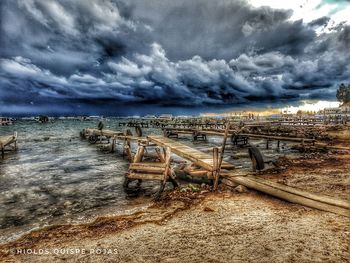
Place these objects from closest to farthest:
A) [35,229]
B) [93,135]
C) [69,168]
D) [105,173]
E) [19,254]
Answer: [19,254] → [35,229] → [105,173] → [69,168] → [93,135]

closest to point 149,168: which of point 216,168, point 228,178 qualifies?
point 216,168

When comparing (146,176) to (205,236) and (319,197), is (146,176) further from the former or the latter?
(319,197)

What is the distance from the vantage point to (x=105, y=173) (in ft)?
46.9

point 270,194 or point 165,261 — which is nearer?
point 165,261

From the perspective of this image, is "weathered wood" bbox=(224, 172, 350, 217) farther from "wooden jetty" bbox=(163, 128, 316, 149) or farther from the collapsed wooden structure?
"wooden jetty" bbox=(163, 128, 316, 149)

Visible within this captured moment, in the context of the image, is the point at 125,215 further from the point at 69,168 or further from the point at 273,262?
the point at 69,168

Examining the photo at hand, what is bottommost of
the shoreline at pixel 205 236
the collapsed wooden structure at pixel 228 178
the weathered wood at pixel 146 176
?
the shoreline at pixel 205 236

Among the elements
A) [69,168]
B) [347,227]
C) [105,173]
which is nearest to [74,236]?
[347,227]

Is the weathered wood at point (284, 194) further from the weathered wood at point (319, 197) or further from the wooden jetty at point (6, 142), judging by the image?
the wooden jetty at point (6, 142)

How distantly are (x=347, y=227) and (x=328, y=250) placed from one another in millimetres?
1209

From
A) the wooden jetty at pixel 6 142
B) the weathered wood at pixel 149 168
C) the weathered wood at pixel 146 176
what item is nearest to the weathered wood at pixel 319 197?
the weathered wood at pixel 146 176

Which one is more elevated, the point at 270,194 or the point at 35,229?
the point at 270,194

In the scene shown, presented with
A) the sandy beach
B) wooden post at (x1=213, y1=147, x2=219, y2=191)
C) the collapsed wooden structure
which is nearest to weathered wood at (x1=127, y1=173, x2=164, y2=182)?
the collapsed wooden structure

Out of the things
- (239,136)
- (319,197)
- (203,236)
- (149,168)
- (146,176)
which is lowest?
(203,236)
